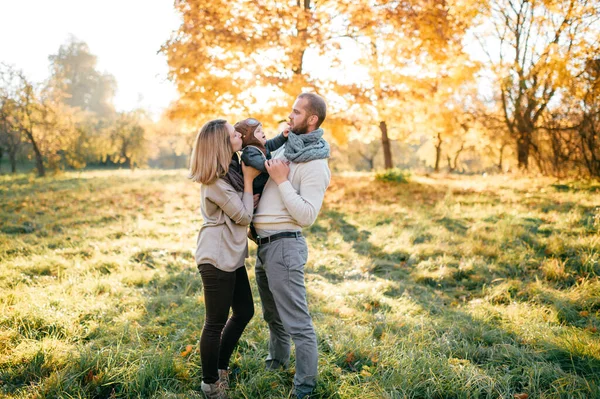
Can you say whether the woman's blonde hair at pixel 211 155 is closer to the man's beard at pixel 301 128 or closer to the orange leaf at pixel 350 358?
the man's beard at pixel 301 128

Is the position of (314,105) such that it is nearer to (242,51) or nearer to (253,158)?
(253,158)

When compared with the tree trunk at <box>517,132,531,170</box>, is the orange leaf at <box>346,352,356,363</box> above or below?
below

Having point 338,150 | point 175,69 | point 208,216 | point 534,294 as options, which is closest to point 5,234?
point 175,69

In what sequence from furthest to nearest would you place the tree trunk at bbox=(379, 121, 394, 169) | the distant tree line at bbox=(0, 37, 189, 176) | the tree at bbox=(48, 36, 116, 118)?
1. the tree at bbox=(48, 36, 116, 118)
2. the distant tree line at bbox=(0, 37, 189, 176)
3. the tree trunk at bbox=(379, 121, 394, 169)

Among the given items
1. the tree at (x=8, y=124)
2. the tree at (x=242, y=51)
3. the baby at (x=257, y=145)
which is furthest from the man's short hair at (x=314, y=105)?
the tree at (x=8, y=124)

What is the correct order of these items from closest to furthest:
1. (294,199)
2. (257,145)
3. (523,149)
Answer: (294,199), (257,145), (523,149)

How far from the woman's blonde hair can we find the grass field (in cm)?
157

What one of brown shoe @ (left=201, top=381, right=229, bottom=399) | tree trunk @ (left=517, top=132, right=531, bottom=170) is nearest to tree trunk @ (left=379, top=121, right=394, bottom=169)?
tree trunk @ (left=517, top=132, right=531, bottom=170)

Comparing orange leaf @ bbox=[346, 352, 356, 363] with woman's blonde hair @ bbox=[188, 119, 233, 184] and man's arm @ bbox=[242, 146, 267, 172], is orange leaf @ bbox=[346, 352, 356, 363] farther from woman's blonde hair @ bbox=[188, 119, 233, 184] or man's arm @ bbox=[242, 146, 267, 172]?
woman's blonde hair @ bbox=[188, 119, 233, 184]

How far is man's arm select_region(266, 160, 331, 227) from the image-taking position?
261cm

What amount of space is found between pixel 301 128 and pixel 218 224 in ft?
2.90

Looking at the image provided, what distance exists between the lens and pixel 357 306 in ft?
15.2

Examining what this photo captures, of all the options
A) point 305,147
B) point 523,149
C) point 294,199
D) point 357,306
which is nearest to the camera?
point 294,199

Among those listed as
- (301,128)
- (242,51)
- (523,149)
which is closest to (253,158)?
(301,128)
